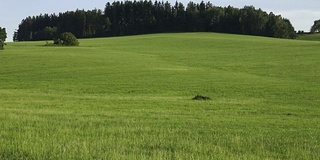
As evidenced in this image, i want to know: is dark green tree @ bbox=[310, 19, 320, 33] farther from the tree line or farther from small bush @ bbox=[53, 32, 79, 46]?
small bush @ bbox=[53, 32, 79, 46]

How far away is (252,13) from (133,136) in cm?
12683

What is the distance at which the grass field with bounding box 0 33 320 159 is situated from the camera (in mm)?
10070

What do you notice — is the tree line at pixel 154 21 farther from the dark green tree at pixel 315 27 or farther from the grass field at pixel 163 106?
the grass field at pixel 163 106

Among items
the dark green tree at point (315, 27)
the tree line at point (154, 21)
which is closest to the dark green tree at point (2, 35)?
the tree line at point (154, 21)

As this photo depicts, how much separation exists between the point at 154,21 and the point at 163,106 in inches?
5186

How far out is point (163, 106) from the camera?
2339cm

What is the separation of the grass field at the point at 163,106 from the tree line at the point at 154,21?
→ 6232 centimetres

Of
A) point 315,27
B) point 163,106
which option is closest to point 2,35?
point 163,106

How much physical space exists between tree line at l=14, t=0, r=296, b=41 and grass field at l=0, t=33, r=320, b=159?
6232 centimetres

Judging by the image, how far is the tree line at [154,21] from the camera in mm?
133875

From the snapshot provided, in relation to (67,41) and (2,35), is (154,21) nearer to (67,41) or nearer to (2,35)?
(67,41)

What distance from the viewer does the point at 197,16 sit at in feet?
481

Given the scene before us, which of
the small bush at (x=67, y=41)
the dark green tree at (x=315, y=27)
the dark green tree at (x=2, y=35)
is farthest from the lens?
A: the dark green tree at (x=315, y=27)

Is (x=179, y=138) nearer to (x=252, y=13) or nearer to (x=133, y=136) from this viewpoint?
(x=133, y=136)
